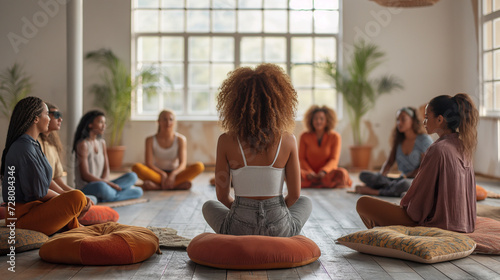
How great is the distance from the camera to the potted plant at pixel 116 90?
948 centimetres

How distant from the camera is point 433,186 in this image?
148 inches

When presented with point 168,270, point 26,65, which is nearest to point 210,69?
point 26,65

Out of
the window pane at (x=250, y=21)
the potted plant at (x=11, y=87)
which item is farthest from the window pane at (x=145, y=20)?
the potted plant at (x=11, y=87)

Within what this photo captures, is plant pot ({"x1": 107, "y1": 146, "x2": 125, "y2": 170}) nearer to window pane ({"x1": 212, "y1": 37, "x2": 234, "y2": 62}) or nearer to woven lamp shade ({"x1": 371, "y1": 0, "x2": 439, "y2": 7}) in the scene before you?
window pane ({"x1": 212, "y1": 37, "x2": 234, "y2": 62})

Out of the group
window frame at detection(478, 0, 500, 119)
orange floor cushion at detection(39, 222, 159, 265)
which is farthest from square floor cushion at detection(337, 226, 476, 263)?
window frame at detection(478, 0, 500, 119)

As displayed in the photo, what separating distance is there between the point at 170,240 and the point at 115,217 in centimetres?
98

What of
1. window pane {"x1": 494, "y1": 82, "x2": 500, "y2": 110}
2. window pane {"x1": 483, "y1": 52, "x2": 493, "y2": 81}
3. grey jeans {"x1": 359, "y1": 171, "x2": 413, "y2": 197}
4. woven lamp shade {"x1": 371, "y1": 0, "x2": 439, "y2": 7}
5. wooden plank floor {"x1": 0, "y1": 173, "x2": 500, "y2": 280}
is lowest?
wooden plank floor {"x1": 0, "y1": 173, "x2": 500, "y2": 280}

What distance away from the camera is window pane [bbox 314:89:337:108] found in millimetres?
10211

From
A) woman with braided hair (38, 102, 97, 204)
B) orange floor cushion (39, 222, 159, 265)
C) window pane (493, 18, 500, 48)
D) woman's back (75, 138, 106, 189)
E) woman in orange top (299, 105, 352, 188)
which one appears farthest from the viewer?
window pane (493, 18, 500, 48)

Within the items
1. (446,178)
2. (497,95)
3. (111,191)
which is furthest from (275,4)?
(446,178)

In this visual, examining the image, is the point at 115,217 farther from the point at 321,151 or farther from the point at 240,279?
the point at 321,151

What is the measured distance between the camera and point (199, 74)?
1023 centimetres

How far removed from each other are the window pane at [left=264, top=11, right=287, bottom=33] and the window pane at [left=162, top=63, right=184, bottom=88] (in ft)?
5.34

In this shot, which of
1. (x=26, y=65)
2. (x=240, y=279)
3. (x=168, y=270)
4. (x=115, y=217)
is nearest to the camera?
(x=240, y=279)
